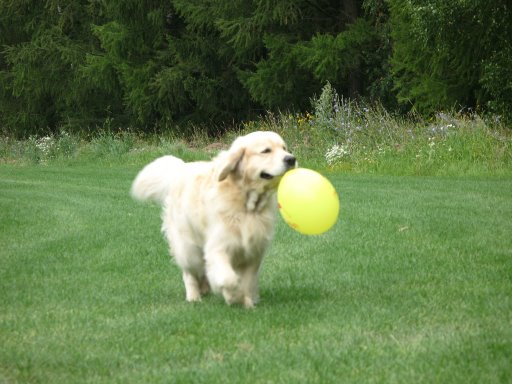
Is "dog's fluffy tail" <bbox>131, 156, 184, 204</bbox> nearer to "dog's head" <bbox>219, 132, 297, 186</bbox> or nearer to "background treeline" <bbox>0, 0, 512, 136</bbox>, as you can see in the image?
"dog's head" <bbox>219, 132, 297, 186</bbox>

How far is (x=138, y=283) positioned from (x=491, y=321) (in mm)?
2995

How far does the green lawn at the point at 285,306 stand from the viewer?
4.18 metres

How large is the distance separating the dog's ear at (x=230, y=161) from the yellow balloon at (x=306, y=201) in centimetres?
40

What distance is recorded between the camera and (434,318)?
5.02m

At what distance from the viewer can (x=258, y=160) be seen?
5746 millimetres

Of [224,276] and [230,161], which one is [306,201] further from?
[224,276]

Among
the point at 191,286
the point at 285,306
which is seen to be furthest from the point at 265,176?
the point at 191,286

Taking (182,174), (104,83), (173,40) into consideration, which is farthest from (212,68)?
(182,174)

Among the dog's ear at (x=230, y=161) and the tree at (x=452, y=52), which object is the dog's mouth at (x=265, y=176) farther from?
the tree at (x=452, y=52)

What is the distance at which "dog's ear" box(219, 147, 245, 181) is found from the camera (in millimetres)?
5758

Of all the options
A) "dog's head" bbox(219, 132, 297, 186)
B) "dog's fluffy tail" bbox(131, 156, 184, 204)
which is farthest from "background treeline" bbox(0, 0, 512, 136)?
"dog's head" bbox(219, 132, 297, 186)

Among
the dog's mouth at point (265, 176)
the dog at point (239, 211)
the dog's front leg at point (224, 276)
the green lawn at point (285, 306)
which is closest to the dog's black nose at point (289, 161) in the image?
the dog at point (239, 211)

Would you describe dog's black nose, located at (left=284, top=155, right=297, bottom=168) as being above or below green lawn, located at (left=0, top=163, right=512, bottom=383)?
above

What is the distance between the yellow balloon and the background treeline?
12869 millimetres
